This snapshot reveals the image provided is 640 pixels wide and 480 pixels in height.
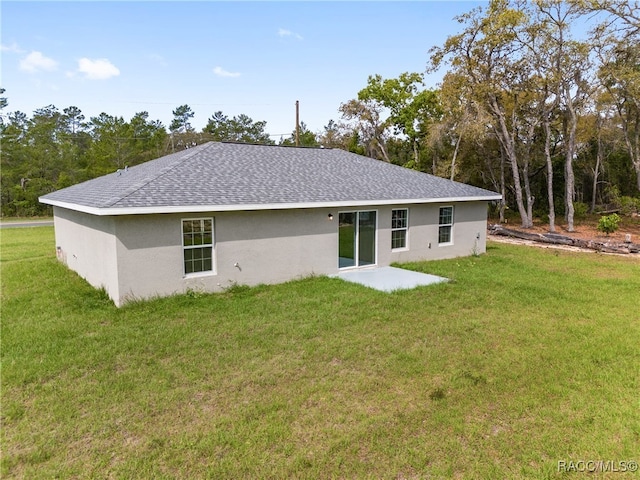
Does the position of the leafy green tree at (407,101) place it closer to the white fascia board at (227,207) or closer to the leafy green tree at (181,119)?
the white fascia board at (227,207)

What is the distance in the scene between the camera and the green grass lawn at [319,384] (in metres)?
3.60

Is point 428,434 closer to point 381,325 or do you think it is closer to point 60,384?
point 381,325

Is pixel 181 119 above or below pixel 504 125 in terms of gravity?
above

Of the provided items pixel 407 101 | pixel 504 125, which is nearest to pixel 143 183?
pixel 504 125

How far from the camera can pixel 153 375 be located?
5121 mm

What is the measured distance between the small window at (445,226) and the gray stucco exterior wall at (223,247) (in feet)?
1.38

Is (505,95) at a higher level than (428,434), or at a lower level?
higher

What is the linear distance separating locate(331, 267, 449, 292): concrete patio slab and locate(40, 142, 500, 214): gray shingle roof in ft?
6.48

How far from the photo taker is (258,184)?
33.4ft

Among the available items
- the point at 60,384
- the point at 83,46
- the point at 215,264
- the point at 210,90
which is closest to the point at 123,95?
the point at 210,90

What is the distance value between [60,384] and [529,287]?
9.36 metres

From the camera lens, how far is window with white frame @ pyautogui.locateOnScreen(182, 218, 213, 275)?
8727 millimetres

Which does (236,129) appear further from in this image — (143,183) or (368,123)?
(143,183)

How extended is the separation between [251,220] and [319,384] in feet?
17.3
